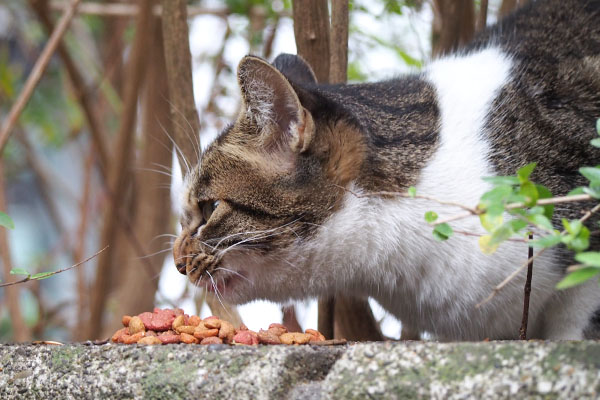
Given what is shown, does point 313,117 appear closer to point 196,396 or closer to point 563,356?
point 196,396

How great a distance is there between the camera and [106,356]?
1105 millimetres

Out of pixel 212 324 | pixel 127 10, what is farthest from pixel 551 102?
pixel 127 10

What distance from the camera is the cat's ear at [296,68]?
5.84ft

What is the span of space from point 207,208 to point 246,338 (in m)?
0.46

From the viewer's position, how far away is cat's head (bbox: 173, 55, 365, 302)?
146cm

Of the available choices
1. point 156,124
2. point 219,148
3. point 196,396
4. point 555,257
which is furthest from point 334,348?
point 156,124

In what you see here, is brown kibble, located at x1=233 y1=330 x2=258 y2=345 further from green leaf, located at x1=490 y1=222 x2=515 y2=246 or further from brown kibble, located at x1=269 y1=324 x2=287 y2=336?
green leaf, located at x1=490 y1=222 x2=515 y2=246

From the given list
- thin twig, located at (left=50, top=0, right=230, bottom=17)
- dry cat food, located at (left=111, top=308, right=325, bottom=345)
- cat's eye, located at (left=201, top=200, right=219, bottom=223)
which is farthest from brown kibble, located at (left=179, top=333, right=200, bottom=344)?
thin twig, located at (left=50, top=0, right=230, bottom=17)

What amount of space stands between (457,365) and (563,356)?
131mm

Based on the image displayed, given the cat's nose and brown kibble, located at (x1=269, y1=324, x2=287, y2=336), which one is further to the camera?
the cat's nose

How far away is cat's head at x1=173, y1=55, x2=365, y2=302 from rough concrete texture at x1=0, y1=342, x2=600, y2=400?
425 mm

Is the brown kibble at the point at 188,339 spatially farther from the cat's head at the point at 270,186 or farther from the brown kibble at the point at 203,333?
the cat's head at the point at 270,186

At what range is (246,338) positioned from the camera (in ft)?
3.99

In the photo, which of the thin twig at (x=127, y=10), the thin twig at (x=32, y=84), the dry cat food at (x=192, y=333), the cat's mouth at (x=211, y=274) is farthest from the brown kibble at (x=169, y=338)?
the thin twig at (x=127, y=10)
